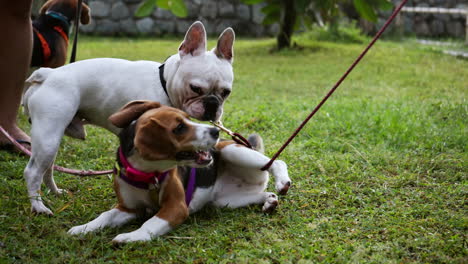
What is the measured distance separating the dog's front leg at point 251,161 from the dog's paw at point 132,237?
0.83 m

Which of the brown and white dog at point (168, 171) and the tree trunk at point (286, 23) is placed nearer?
the brown and white dog at point (168, 171)

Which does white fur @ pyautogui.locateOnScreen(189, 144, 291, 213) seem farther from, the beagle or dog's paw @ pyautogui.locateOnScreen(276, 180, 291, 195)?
the beagle

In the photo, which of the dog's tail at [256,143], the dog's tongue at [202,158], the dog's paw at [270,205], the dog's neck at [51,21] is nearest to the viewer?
the dog's tongue at [202,158]

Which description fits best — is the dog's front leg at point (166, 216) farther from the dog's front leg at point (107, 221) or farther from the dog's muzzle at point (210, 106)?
the dog's muzzle at point (210, 106)

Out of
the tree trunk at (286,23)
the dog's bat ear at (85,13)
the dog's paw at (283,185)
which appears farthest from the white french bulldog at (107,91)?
the tree trunk at (286,23)

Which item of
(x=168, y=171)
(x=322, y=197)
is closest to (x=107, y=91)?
(x=168, y=171)

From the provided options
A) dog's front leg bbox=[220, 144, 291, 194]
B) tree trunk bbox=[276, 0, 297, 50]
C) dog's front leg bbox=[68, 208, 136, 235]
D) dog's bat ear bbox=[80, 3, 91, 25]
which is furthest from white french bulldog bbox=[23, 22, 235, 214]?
tree trunk bbox=[276, 0, 297, 50]

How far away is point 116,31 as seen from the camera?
14.1 meters

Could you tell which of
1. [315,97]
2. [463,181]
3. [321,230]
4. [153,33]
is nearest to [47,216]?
[321,230]

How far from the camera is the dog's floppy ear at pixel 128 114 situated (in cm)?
284

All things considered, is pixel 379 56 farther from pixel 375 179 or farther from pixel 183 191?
pixel 183 191

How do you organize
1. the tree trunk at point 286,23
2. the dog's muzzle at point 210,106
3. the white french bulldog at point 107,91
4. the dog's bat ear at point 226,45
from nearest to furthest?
the white french bulldog at point 107,91 → the dog's muzzle at point 210,106 → the dog's bat ear at point 226,45 → the tree trunk at point 286,23

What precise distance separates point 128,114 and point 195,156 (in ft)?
1.48

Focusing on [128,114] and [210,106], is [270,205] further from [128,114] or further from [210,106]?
[128,114]
